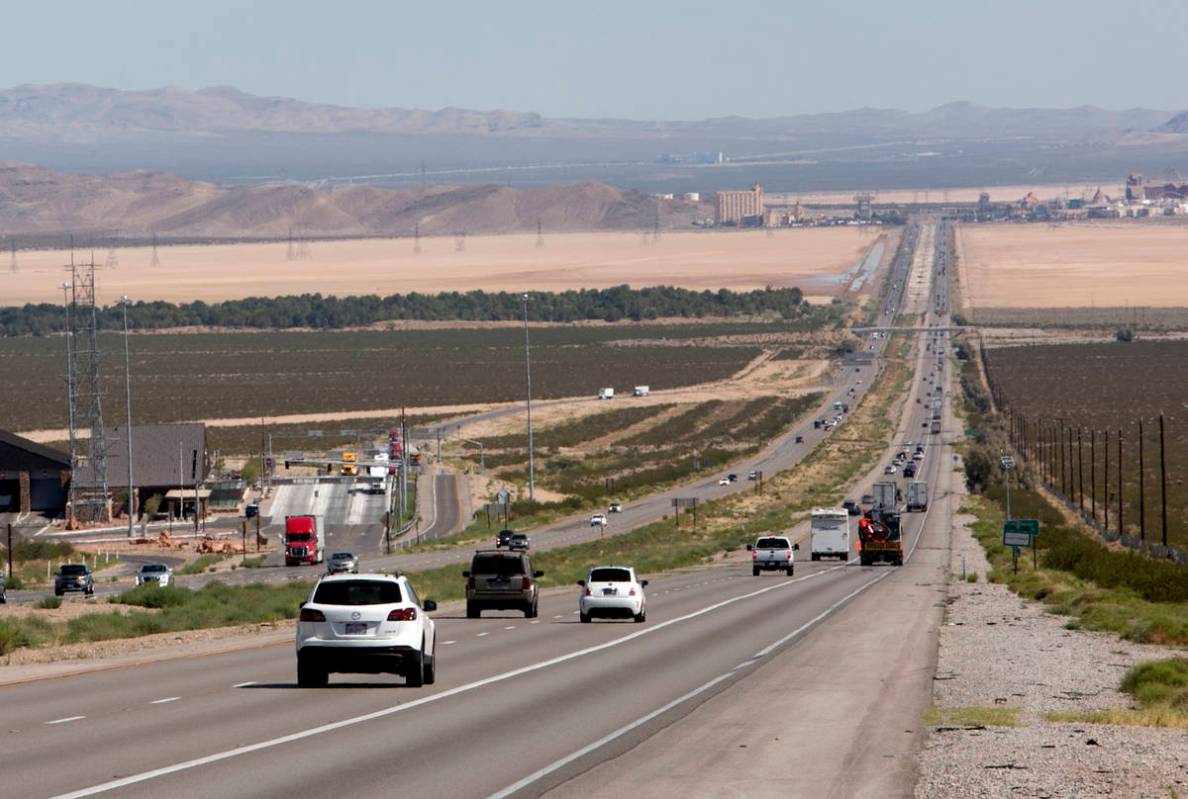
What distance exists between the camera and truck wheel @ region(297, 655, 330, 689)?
27.1m

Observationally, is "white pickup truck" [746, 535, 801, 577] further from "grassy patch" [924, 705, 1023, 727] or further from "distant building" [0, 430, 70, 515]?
"distant building" [0, 430, 70, 515]

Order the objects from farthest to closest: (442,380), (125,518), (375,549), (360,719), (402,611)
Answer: (442,380)
(125,518)
(375,549)
(402,611)
(360,719)

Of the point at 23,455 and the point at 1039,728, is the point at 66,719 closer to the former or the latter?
the point at 1039,728

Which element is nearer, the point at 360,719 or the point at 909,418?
the point at 360,719

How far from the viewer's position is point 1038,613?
48219 mm

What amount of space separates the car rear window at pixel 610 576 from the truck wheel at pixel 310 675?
54.8 ft

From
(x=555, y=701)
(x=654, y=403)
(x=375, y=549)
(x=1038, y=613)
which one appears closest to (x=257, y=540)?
(x=375, y=549)

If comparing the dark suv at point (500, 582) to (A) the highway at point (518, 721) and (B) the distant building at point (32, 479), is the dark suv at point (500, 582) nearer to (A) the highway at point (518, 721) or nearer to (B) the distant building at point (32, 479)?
(A) the highway at point (518, 721)

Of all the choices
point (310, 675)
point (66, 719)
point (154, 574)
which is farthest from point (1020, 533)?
point (66, 719)

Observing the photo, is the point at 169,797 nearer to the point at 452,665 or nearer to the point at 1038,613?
the point at 452,665

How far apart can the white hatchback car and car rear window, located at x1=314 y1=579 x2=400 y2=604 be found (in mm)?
17508

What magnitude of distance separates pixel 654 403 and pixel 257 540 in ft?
292

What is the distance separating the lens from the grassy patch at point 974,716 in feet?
78.6

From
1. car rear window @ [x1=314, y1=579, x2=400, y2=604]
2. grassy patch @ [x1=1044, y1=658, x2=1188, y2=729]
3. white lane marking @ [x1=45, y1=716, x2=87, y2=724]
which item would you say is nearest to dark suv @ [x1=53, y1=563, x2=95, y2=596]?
car rear window @ [x1=314, y1=579, x2=400, y2=604]
